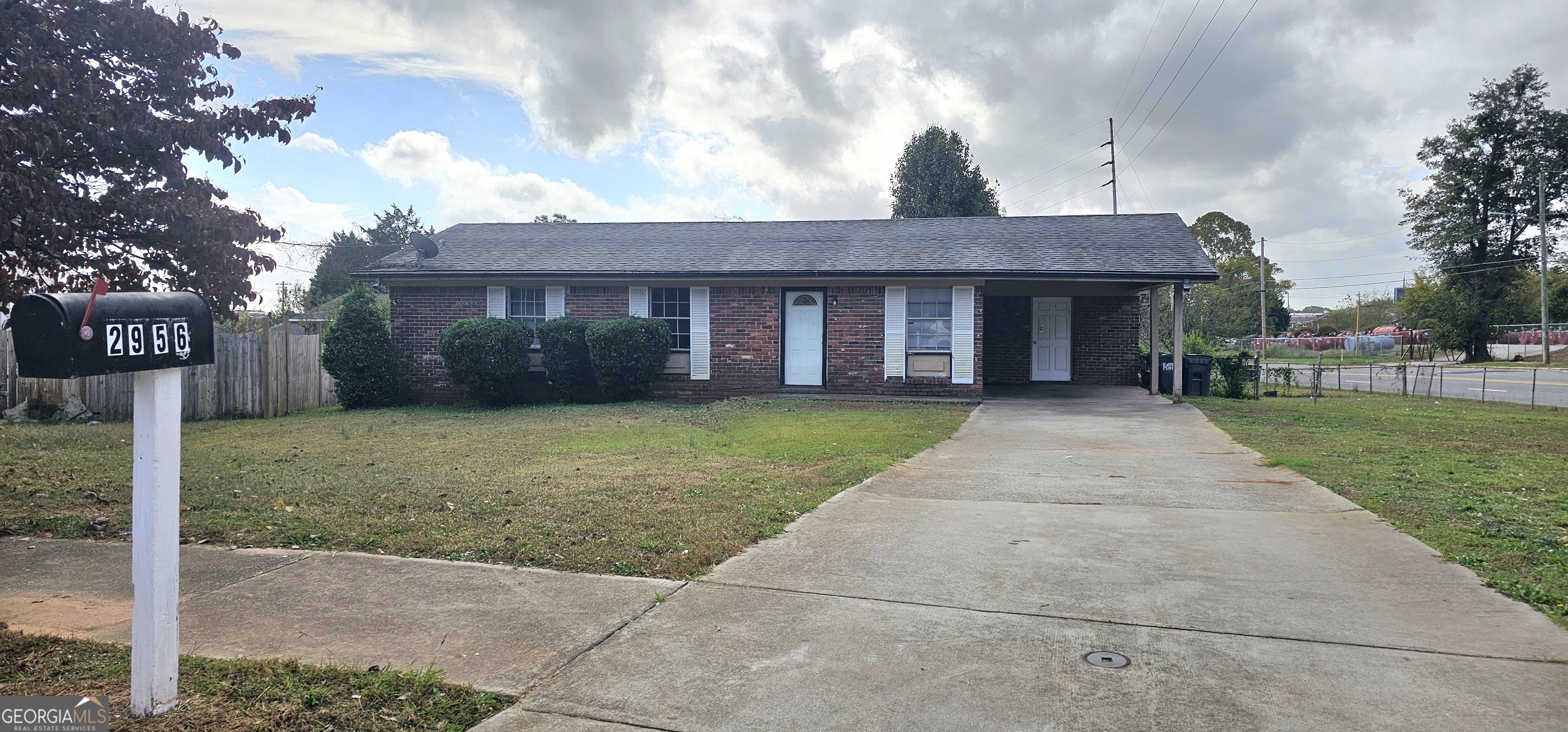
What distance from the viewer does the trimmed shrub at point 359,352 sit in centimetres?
1714

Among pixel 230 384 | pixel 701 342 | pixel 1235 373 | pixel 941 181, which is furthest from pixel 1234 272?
pixel 230 384

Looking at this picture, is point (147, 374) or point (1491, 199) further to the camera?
point (1491, 199)

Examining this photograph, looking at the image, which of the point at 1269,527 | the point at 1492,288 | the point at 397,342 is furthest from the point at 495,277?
the point at 1492,288

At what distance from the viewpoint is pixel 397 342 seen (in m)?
19.1

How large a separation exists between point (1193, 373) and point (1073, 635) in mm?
16547

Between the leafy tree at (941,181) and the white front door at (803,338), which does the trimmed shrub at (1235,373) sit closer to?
the white front door at (803,338)

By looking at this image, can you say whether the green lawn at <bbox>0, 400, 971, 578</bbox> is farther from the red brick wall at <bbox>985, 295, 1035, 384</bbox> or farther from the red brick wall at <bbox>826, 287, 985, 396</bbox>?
the red brick wall at <bbox>985, 295, 1035, 384</bbox>

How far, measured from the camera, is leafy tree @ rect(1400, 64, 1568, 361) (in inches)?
1812

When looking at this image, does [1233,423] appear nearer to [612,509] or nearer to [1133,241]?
[1133,241]

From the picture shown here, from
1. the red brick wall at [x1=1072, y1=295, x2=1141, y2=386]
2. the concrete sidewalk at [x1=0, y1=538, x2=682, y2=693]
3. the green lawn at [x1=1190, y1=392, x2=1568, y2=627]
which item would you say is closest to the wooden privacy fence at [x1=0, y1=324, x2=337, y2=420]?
the concrete sidewalk at [x1=0, y1=538, x2=682, y2=693]

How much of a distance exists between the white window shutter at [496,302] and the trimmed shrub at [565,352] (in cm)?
158

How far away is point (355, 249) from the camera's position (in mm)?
53531

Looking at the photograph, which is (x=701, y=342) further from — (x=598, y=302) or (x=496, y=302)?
(x=496, y=302)

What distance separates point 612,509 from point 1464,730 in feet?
16.8
